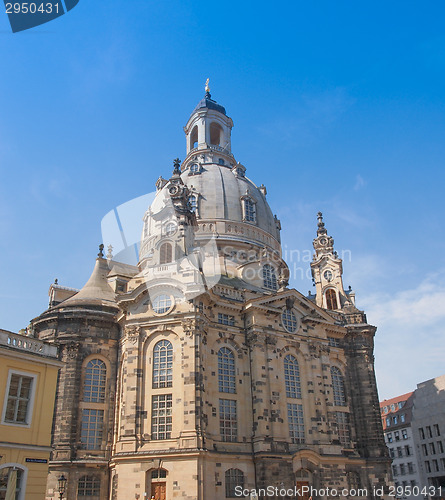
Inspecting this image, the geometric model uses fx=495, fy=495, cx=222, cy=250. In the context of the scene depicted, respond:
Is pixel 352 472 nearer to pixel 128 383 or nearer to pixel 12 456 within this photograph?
pixel 128 383

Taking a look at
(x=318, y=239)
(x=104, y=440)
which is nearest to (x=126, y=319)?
(x=104, y=440)

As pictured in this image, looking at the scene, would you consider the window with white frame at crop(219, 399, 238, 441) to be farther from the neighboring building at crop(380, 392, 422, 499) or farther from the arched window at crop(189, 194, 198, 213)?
the neighboring building at crop(380, 392, 422, 499)

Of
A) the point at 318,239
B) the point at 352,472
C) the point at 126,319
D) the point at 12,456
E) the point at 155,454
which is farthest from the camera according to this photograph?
the point at 318,239

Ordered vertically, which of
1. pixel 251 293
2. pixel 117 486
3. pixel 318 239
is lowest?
pixel 117 486

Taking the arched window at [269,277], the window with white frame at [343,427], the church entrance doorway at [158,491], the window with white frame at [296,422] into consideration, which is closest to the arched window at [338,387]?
the window with white frame at [343,427]

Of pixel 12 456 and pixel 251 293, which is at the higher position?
pixel 251 293

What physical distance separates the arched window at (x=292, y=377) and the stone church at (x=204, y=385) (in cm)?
12

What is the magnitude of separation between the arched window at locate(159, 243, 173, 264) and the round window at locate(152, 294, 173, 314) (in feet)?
15.3

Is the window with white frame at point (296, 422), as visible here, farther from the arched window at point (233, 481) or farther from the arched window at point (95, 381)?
the arched window at point (95, 381)

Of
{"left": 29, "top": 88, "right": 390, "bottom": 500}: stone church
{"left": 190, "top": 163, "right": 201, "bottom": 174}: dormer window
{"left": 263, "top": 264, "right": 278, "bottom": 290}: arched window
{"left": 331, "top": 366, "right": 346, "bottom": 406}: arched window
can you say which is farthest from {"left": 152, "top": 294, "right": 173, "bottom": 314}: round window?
{"left": 190, "top": 163, "right": 201, "bottom": 174}: dormer window

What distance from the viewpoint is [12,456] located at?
22.0 m

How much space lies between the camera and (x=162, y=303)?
40.8 metres

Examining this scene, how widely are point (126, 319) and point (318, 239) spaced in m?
28.0

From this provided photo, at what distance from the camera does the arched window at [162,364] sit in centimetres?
3816
